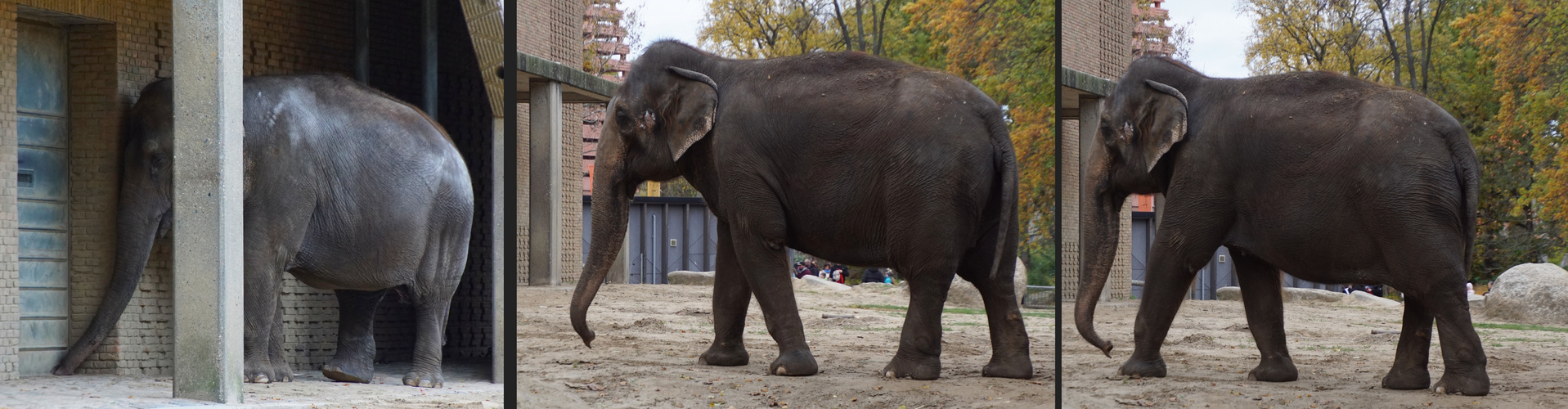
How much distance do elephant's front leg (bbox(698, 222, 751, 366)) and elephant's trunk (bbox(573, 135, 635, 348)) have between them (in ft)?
1.44

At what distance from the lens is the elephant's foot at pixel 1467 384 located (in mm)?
6176

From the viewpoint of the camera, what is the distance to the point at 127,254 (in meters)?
8.28

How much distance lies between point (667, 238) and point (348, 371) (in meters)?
2.47

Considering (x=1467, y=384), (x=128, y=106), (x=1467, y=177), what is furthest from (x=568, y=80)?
(x=128, y=106)

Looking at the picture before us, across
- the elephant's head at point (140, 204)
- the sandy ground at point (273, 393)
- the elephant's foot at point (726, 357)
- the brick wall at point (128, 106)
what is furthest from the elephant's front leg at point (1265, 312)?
the elephant's head at point (140, 204)

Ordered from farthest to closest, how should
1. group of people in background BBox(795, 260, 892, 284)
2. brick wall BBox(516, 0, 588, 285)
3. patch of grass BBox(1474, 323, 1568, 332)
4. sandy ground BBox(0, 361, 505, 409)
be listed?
group of people in background BBox(795, 260, 892, 284) → patch of grass BBox(1474, 323, 1568, 332) → sandy ground BBox(0, 361, 505, 409) → brick wall BBox(516, 0, 588, 285)

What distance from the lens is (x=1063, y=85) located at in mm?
6027

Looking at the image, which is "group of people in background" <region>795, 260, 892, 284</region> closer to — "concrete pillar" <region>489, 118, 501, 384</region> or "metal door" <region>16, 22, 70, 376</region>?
"concrete pillar" <region>489, 118, 501, 384</region>

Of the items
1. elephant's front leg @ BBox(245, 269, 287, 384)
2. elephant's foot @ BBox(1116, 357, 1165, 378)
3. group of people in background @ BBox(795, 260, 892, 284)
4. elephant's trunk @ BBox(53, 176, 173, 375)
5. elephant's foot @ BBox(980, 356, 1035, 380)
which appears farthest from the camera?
group of people in background @ BBox(795, 260, 892, 284)

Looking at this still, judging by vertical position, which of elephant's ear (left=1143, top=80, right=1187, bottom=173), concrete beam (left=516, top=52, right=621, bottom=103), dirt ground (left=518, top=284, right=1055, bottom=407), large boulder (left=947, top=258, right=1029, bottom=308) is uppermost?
concrete beam (left=516, top=52, right=621, bottom=103)

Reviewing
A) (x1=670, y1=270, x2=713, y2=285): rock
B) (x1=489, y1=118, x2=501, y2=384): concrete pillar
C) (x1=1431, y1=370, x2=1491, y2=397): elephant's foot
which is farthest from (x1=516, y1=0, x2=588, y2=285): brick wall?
(x1=1431, y1=370, x2=1491, y2=397): elephant's foot

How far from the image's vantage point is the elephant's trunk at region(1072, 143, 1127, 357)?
255 inches

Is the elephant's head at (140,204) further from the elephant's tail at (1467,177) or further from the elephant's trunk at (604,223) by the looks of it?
the elephant's tail at (1467,177)

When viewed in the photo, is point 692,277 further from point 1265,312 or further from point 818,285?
point 818,285
